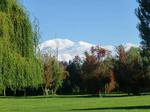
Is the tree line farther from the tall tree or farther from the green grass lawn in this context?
the green grass lawn

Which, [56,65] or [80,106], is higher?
[56,65]

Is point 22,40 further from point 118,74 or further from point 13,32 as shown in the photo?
point 118,74

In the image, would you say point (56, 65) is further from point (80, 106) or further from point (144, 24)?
point (80, 106)

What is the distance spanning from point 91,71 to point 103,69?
234 centimetres

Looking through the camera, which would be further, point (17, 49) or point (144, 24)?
point (144, 24)

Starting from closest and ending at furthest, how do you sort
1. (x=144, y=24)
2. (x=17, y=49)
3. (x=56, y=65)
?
1. (x=17, y=49)
2. (x=144, y=24)
3. (x=56, y=65)

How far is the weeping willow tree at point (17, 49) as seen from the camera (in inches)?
850

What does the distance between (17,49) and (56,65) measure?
239 feet

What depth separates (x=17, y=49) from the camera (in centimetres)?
2250

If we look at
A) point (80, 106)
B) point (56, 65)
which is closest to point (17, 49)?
point (80, 106)

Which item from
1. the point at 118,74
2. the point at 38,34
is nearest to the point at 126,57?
the point at 118,74

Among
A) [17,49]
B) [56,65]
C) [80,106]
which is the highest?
[56,65]

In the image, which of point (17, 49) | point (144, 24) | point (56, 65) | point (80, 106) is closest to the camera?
point (17, 49)

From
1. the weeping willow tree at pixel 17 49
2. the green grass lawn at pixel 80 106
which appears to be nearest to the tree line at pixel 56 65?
the weeping willow tree at pixel 17 49
